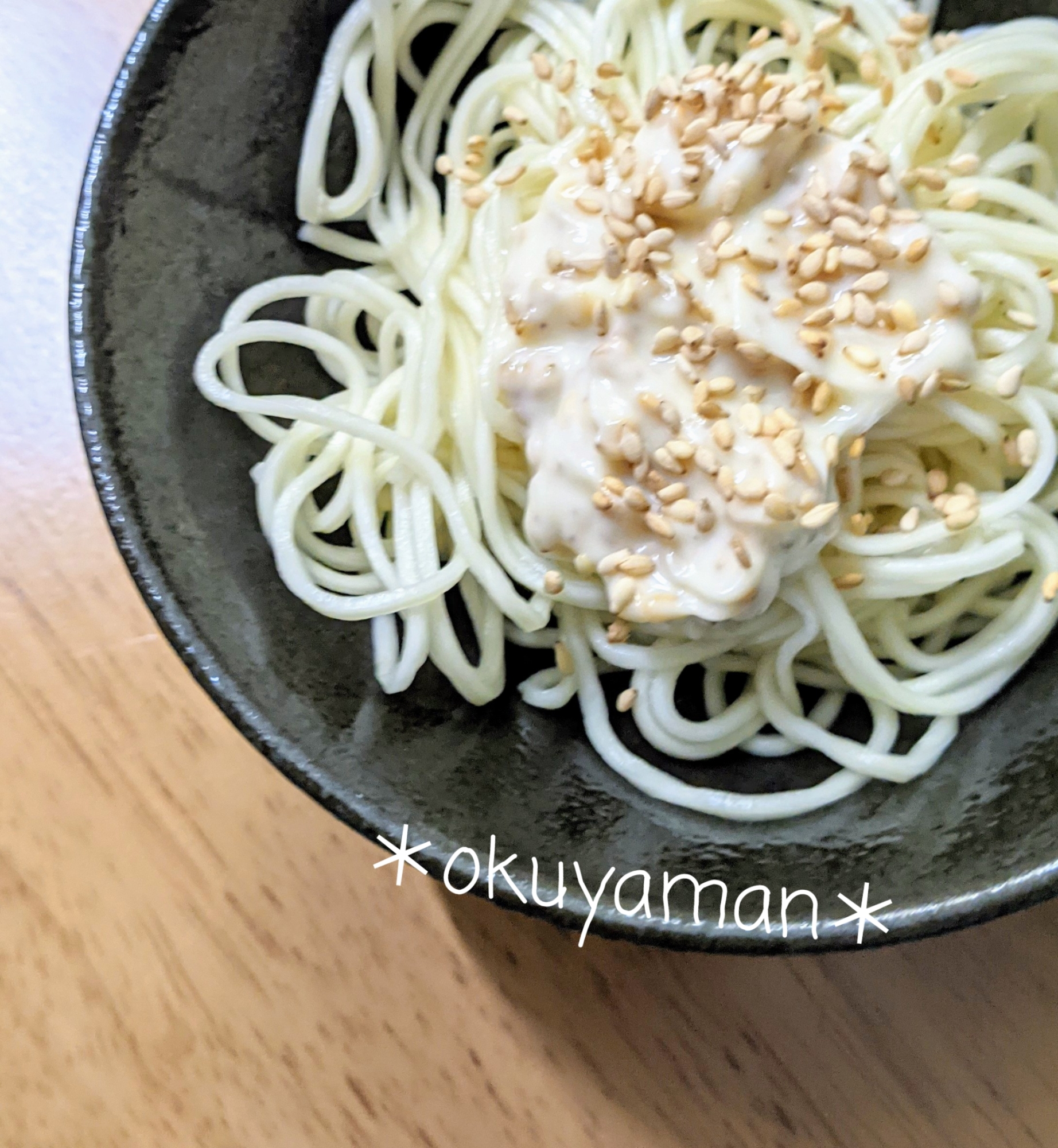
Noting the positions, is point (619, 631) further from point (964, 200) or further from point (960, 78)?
point (960, 78)

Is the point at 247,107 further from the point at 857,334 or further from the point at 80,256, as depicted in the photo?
the point at 857,334

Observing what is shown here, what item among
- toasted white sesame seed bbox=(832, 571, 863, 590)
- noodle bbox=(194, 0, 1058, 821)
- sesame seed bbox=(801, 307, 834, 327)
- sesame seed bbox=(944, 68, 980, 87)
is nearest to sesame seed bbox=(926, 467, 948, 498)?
noodle bbox=(194, 0, 1058, 821)

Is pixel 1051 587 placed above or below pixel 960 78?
below

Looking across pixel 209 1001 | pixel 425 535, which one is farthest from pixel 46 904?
pixel 425 535

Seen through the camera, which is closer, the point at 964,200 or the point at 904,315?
the point at 904,315

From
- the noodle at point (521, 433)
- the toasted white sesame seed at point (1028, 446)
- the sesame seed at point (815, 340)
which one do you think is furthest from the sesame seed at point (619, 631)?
the toasted white sesame seed at point (1028, 446)

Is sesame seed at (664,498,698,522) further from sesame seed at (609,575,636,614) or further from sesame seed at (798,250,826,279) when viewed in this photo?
sesame seed at (798,250,826,279)

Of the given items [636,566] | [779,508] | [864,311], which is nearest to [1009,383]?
[864,311]

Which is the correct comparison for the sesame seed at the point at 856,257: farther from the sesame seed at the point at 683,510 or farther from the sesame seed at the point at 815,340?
the sesame seed at the point at 683,510
